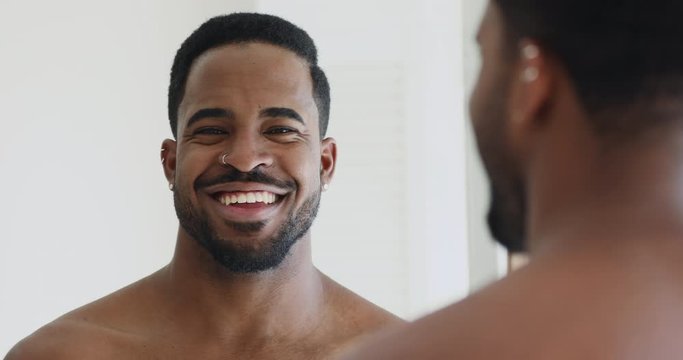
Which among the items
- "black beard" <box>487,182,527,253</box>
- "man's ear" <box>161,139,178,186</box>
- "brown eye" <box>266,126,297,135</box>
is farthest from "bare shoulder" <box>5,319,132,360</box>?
"black beard" <box>487,182,527,253</box>

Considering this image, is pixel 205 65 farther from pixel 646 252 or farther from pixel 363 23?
pixel 363 23

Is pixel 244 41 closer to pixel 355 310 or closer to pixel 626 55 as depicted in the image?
pixel 355 310

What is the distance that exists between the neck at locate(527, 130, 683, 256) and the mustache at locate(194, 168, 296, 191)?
99 centimetres

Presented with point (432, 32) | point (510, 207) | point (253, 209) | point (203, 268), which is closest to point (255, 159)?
point (253, 209)

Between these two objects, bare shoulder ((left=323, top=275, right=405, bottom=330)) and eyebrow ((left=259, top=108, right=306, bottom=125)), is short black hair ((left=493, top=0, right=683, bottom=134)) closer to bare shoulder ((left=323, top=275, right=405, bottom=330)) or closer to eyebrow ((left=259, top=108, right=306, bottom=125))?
eyebrow ((left=259, top=108, right=306, bottom=125))

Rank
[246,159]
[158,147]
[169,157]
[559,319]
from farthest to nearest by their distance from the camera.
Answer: [158,147] → [169,157] → [246,159] → [559,319]

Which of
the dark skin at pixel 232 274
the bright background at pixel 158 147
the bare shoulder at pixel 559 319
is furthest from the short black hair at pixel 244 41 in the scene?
the bare shoulder at pixel 559 319

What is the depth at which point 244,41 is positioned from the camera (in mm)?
1755

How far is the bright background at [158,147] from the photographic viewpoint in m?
2.61

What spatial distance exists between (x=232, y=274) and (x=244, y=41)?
0.35m

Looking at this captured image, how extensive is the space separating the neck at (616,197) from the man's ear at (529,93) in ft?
0.08

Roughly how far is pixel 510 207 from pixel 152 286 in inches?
44.9

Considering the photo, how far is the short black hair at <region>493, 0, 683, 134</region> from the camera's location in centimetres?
70

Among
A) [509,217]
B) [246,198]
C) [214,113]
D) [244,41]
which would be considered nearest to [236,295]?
[246,198]
